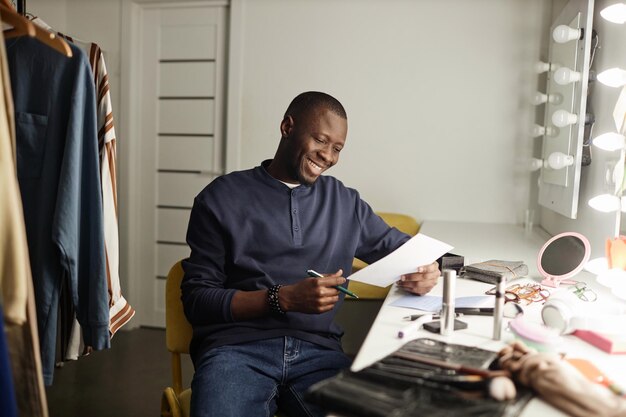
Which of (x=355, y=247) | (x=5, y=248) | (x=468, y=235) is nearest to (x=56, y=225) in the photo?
(x=5, y=248)

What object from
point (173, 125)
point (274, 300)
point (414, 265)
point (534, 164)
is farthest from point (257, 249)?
point (173, 125)

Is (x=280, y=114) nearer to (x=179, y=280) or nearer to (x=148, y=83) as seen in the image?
(x=148, y=83)

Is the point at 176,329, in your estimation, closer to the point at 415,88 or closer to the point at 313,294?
the point at 313,294

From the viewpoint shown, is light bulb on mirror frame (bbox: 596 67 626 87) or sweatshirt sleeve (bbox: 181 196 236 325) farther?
light bulb on mirror frame (bbox: 596 67 626 87)

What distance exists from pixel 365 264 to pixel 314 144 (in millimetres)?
1202

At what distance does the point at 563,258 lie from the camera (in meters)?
1.52

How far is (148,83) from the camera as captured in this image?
337 cm

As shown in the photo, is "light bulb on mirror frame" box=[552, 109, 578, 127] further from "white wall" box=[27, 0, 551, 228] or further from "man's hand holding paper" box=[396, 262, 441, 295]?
"white wall" box=[27, 0, 551, 228]

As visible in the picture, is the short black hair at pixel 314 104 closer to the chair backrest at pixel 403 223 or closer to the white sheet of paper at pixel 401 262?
the white sheet of paper at pixel 401 262

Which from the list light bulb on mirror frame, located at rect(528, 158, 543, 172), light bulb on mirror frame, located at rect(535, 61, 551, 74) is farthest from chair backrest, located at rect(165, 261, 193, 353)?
light bulb on mirror frame, located at rect(535, 61, 551, 74)

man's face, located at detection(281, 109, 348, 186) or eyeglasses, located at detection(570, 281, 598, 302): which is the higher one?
man's face, located at detection(281, 109, 348, 186)

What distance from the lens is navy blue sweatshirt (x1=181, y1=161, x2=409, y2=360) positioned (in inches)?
52.5

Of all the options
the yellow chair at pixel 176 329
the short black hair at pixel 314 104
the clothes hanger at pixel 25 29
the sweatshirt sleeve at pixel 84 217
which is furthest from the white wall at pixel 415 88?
the clothes hanger at pixel 25 29

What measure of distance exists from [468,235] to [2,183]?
81.3 inches
